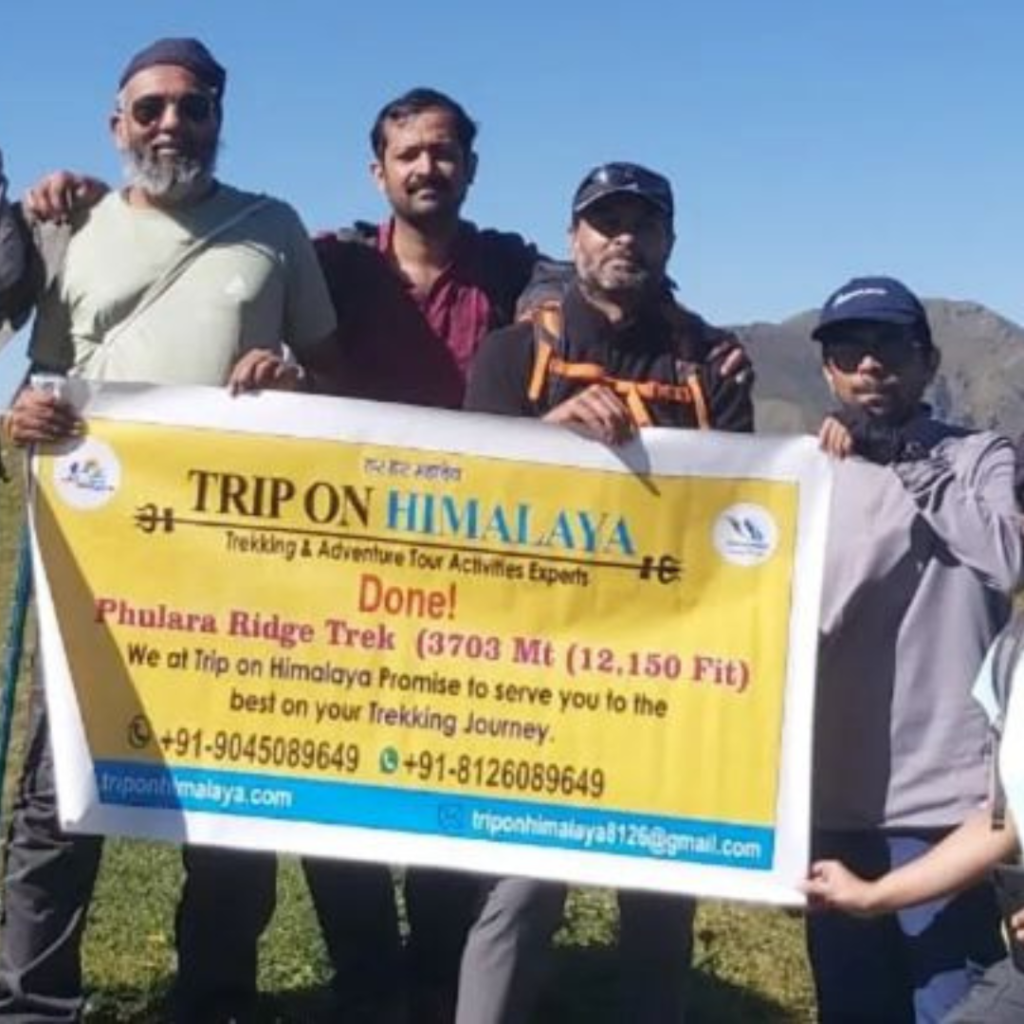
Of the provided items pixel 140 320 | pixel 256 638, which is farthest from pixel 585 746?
pixel 140 320

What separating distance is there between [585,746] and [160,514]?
1.44m

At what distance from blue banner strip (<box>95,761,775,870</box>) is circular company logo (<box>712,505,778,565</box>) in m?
0.78

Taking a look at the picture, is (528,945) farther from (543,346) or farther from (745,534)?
(543,346)

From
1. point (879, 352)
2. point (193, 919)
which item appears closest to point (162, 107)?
point (879, 352)

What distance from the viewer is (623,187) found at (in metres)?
5.60

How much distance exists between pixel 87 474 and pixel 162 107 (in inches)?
45.1

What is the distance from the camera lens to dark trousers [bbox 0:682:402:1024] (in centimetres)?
597

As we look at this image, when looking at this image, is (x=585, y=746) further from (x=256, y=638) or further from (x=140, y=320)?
(x=140, y=320)

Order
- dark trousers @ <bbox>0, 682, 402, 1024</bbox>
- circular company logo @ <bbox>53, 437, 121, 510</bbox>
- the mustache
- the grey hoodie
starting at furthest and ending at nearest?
the mustache, dark trousers @ <bbox>0, 682, 402, 1024</bbox>, circular company logo @ <bbox>53, 437, 121, 510</bbox>, the grey hoodie

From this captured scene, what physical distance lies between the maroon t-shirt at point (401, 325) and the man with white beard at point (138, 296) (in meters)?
0.25

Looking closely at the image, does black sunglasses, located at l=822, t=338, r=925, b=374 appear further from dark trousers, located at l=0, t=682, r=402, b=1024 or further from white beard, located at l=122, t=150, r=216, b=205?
dark trousers, located at l=0, t=682, r=402, b=1024

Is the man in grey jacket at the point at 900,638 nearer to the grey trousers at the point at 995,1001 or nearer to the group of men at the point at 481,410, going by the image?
the group of men at the point at 481,410

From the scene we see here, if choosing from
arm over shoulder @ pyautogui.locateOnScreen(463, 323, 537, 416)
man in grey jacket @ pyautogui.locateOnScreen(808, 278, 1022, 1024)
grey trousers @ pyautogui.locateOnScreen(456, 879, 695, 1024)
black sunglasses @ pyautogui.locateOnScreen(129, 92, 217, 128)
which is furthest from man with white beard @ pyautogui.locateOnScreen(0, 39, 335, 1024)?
man in grey jacket @ pyautogui.locateOnScreen(808, 278, 1022, 1024)

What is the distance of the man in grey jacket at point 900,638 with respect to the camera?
206 inches
